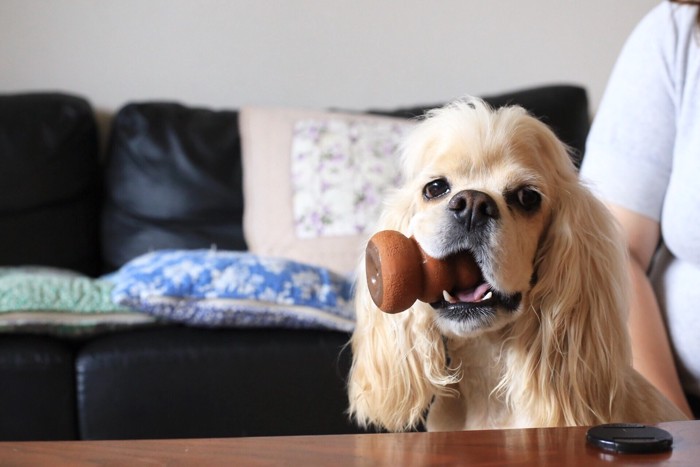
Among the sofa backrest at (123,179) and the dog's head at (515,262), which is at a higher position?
the dog's head at (515,262)

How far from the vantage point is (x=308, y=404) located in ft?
5.99

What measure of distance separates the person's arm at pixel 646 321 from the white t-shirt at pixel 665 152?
0.06 feet

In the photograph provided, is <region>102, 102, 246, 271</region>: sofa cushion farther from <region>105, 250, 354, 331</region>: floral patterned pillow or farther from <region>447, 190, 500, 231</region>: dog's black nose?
<region>447, 190, 500, 231</region>: dog's black nose

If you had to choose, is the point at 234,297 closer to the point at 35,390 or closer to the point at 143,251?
the point at 35,390

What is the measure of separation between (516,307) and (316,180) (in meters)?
1.41

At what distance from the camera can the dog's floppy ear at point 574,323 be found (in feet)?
3.41

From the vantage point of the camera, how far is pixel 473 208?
96 cm

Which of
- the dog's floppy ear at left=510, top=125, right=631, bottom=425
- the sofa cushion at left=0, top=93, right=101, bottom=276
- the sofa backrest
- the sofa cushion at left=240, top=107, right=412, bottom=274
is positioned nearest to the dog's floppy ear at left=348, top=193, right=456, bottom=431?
the dog's floppy ear at left=510, top=125, right=631, bottom=425

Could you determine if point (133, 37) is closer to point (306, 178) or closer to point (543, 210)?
point (306, 178)

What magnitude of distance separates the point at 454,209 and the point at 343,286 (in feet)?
3.24

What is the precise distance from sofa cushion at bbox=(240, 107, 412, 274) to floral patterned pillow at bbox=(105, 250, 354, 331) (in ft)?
1.26

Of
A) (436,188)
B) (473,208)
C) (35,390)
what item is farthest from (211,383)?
(473,208)

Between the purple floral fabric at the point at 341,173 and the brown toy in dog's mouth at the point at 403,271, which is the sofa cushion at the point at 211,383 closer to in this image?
the purple floral fabric at the point at 341,173

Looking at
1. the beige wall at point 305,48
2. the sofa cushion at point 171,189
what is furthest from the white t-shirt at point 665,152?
the beige wall at point 305,48
